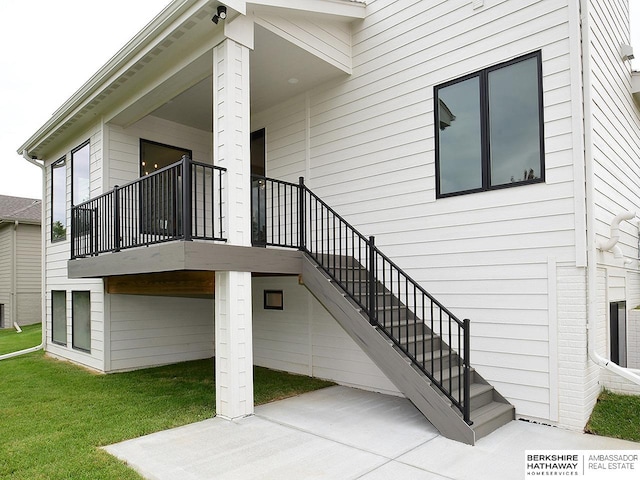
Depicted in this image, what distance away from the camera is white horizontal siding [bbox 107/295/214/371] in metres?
7.18

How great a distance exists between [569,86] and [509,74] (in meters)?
0.69

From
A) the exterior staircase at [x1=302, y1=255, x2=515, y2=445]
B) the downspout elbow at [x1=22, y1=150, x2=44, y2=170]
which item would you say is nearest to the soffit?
the downspout elbow at [x1=22, y1=150, x2=44, y2=170]

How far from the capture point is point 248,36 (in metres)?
4.89

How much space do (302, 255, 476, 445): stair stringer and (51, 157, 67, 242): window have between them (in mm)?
6392

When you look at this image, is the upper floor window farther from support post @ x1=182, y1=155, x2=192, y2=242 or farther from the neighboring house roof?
the neighboring house roof

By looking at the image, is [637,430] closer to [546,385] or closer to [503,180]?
[546,385]

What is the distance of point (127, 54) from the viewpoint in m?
5.55

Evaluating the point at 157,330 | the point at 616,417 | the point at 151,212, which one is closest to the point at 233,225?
the point at 151,212

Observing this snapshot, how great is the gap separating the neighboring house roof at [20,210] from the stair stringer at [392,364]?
47.1 ft

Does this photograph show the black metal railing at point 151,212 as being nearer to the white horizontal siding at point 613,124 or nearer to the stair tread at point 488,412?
the stair tread at point 488,412

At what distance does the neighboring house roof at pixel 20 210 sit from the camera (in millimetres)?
15102

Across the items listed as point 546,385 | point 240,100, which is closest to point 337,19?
point 240,100

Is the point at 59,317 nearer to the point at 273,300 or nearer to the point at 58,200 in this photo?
the point at 58,200

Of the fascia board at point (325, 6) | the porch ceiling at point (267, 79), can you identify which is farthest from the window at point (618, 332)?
the fascia board at point (325, 6)
